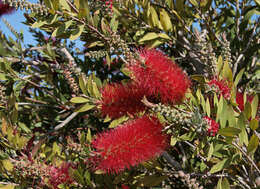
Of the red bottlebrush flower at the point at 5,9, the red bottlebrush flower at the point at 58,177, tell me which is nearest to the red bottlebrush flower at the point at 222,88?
the red bottlebrush flower at the point at 58,177

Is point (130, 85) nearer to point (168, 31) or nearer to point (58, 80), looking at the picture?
point (168, 31)

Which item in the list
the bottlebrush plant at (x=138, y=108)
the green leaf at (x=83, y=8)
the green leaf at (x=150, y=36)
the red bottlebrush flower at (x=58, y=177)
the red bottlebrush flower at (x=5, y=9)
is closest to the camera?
the bottlebrush plant at (x=138, y=108)

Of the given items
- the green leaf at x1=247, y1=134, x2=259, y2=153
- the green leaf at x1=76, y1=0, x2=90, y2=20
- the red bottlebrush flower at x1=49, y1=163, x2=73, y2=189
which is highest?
the green leaf at x1=76, y1=0, x2=90, y2=20

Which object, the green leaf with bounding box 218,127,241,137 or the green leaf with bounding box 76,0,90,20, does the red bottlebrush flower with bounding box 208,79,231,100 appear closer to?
the green leaf with bounding box 218,127,241,137

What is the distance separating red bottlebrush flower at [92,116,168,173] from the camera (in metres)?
1.16

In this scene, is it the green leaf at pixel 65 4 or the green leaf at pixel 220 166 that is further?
the green leaf at pixel 65 4

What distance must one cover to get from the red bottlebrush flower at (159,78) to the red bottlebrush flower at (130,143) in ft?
0.46

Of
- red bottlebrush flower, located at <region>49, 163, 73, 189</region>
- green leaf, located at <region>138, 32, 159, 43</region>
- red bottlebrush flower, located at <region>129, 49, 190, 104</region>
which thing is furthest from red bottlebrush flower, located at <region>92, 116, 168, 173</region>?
green leaf, located at <region>138, 32, 159, 43</region>

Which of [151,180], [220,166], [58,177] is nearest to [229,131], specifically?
[220,166]

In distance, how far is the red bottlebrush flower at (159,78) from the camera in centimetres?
106

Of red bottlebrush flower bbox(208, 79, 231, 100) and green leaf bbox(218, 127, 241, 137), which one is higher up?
red bottlebrush flower bbox(208, 79, 231, 100)

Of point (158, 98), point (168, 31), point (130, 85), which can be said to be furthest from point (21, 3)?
point (168, 31)

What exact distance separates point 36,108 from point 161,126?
1675 millimetres

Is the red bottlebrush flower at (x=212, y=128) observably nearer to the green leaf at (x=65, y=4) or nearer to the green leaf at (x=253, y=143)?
the green leaf at (x=253, y=143)
